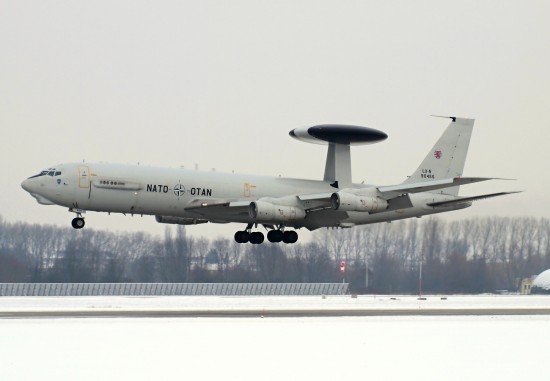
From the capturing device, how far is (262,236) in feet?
228

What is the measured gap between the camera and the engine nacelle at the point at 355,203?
64812 millimetres

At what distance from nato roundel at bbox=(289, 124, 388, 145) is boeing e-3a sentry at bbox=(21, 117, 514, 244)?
0.06 meters

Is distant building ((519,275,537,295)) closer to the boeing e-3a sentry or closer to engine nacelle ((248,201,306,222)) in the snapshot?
the boeing e-3a sentry

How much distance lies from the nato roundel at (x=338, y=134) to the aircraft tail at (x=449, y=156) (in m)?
7.51

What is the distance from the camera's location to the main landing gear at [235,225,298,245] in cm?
6919

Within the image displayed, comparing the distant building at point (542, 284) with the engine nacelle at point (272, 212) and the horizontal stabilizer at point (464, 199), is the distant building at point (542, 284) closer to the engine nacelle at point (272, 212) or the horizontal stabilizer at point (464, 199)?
the horizontal stabilizer at point (464, 199)

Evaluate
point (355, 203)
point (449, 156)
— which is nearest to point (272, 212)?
point (355, 203)

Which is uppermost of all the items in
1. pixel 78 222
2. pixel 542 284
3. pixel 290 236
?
pixel 78 222
